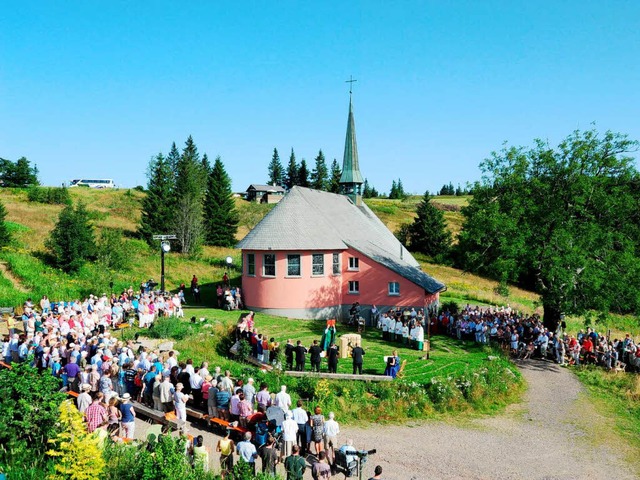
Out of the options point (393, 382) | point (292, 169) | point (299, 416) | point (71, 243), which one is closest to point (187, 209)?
point (71, 243)

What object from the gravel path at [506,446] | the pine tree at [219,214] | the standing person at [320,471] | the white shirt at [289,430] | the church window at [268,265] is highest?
the pine tree at [219,214]

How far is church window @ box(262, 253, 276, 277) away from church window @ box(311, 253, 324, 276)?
2424 millimetres

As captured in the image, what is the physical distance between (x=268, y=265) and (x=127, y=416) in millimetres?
17758

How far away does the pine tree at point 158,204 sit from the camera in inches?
2031

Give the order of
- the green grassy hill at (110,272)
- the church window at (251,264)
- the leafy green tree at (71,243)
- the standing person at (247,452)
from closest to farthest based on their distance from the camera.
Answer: the standing person at (247,452) < the church window at (251,264) < the green grassy hill at (110,272) < the leafy green tree at (71,243)

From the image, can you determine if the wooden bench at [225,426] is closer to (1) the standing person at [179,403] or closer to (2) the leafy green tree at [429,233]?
(1) the standing person at [179,403]

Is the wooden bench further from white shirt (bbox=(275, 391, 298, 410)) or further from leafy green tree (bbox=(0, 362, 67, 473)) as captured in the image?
leafy green tree (bbox=(0, 362, 67, 473))

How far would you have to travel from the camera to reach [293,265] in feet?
98.6

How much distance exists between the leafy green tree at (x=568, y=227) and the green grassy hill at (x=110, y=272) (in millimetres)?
13806

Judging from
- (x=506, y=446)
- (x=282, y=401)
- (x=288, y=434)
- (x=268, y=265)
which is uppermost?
(x=268, y=265)

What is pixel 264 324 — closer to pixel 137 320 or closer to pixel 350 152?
pixel 137 320

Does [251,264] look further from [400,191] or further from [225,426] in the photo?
[400,191]

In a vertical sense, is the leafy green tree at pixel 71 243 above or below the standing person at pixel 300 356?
above

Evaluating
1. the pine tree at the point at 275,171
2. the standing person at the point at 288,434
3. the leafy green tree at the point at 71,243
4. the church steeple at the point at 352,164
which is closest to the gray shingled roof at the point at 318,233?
the church steeple at the point at 352,164
